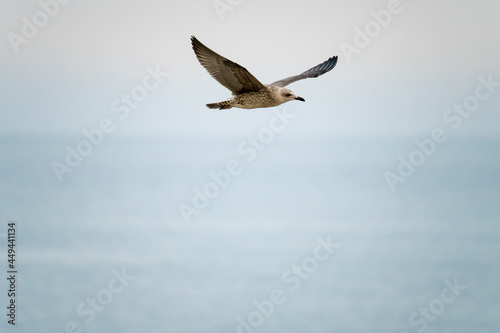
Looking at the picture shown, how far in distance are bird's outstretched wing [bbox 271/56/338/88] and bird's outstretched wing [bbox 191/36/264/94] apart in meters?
1.02

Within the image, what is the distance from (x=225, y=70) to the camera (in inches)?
326

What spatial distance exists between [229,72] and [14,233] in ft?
10.5

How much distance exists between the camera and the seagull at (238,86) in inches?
322

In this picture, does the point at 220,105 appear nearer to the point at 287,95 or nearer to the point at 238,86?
the point at 238,86

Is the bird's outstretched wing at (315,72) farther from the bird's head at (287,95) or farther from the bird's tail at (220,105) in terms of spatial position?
the bird's tail at (220,105)

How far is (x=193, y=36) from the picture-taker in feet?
26.9

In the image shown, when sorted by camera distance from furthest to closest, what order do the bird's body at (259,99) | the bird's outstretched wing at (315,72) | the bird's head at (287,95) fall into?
the bird's outstretched wing at (315,72), the bird's head at (287,95), the bird's body at (259,99)

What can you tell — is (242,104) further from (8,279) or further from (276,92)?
(8,279)

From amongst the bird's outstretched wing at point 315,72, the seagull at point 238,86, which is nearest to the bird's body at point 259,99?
the seagull at point 238,86

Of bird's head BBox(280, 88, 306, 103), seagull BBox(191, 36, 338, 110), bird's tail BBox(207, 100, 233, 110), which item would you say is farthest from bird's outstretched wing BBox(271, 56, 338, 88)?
bird's tail BBox(207, 100, 233, 110)

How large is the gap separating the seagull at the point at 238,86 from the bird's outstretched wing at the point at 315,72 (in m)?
0.39

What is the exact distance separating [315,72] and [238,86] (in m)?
2.09

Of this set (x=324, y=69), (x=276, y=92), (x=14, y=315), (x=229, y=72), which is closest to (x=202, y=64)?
(x=229, y=72)

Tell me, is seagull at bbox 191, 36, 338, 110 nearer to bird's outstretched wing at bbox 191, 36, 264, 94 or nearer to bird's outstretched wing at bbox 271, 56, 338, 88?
bird's outstretched wing at bbox 191, 36, 264, 94
